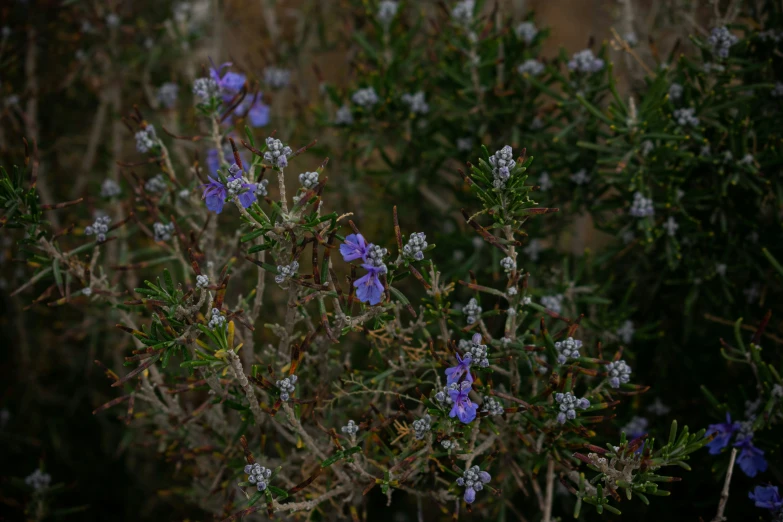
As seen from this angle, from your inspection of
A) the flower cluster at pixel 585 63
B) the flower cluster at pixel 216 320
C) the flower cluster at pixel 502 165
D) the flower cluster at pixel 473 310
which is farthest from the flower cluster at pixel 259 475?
the flower cluster at pixel 585 63

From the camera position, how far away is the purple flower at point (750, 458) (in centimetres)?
185

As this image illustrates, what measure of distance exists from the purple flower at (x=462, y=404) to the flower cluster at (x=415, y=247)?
0.34 meters

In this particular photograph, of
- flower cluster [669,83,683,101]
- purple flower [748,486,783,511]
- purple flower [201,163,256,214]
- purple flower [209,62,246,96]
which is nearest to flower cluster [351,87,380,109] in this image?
purple flower [209,62,246,96]

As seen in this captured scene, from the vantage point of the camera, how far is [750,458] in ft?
6.15

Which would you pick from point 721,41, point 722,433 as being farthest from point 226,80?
point 722,433

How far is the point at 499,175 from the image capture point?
4.98 ft

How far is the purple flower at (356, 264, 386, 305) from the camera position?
1.47 m

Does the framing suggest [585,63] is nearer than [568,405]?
No

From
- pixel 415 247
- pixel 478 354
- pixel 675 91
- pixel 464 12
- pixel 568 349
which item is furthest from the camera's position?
pixel 464 12

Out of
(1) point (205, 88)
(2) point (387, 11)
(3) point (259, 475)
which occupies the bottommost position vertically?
(3) point (259, 475)

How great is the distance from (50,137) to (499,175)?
2804 mm

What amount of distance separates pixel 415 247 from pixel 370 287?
15cm

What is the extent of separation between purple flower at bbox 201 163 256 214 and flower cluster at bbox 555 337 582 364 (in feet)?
3.04

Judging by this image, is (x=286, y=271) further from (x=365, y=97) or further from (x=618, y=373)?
(x=365, y=97)
